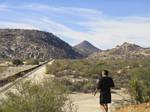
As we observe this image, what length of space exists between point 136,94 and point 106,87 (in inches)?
234

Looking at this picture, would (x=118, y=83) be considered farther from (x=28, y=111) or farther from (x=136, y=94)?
(x=28, y=111)

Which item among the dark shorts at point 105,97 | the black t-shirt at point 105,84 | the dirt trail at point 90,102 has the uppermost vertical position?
the black t-shirt at point 105,84

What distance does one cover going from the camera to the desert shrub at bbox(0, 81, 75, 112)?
16.3 m

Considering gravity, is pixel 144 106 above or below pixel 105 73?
below

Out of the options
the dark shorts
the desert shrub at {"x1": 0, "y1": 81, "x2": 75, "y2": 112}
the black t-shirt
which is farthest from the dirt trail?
the desert shrub at {"x1": 0, "y1": 81, "x2": 75, "y2": 112}

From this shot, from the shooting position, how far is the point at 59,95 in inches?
676

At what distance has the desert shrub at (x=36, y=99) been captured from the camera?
1633 cm

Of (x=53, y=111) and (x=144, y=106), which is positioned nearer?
(x=53, y=111)

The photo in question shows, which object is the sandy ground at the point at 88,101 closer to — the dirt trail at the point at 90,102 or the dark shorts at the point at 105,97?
the dirt trail at the point at 90,102

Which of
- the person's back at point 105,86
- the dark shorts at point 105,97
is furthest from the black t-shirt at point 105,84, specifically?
the dark shorts at point 105,97

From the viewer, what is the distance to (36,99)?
53.8ft

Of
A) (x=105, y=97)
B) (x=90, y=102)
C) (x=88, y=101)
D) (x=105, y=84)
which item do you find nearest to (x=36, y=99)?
(x=105, y=84)

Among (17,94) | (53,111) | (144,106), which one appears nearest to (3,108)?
(17,94)

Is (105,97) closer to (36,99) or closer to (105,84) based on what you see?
(105,84)
